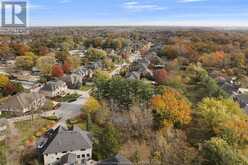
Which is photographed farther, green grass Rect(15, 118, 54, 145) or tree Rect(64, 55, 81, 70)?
tree Rect(64, 55, 81, 70)

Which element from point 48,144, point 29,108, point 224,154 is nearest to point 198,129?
point 224,154

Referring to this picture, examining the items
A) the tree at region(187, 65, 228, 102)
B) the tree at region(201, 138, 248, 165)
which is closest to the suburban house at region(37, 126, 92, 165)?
the tree at region(201, 138, 248, 165)

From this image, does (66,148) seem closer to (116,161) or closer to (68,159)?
(68,159)

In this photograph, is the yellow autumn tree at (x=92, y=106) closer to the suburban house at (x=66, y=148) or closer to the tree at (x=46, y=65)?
the suburban house at (x=66, y=148)

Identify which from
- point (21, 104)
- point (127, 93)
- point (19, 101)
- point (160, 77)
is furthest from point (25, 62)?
point (127, 93)

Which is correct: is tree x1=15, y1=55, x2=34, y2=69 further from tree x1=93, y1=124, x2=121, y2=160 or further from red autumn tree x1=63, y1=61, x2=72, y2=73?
tree x1=93, y1=124, x2=121, y2=160

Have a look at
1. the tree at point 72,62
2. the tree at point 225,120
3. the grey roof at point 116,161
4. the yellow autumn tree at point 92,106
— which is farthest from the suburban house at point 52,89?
the grey roof at point 116,161
